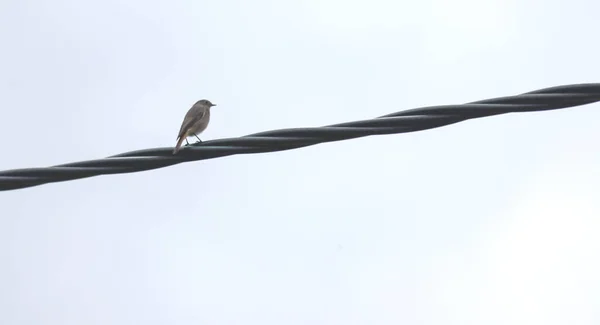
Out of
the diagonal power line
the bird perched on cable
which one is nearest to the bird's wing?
the bird perched on cable

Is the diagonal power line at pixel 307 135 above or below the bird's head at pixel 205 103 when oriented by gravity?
below

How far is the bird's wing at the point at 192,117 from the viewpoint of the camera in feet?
42.8

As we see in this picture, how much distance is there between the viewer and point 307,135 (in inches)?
271

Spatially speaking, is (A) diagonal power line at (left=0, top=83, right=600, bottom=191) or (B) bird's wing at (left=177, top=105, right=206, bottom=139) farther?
(B) bird's wing at (left=177, top=105, right=206, bottom=139)

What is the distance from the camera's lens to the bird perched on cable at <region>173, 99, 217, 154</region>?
42.9 ft

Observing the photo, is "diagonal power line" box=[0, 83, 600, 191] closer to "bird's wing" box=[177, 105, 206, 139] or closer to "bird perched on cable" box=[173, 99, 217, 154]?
"bird perched on cable" box=[173, 99, 217, 154]

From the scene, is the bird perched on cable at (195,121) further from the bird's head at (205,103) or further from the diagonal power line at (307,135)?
the diagonal power line at (307,135)

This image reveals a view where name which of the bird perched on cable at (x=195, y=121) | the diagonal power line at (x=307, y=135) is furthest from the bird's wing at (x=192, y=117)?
the diagonal power line at (x=307, y=135)

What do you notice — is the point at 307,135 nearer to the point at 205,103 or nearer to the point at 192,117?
the point at 192,117

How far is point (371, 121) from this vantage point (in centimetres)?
675

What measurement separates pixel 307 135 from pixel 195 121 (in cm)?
676

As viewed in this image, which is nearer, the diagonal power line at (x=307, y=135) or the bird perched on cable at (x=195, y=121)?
the diagonal power line at (x=307, y=135)

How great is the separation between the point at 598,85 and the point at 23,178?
3.60m

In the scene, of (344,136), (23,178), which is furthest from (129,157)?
(344,136)
